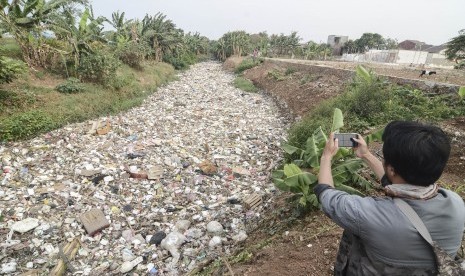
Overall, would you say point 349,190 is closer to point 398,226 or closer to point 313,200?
point 313,200

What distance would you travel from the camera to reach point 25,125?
7.31 meters

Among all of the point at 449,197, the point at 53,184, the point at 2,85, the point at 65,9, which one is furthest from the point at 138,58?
the point at 449,197

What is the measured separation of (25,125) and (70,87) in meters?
2.84

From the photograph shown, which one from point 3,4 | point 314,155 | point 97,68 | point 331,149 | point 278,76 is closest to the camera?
point 331,149

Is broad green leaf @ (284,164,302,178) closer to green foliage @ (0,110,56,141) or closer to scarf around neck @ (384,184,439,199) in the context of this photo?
scarf around neck @ (384,184,439,199)

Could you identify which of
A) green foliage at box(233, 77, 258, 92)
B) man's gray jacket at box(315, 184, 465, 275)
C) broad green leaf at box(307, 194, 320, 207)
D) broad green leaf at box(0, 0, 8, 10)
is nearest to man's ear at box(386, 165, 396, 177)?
man's gray jacket at box(315, 184, 465, 275)

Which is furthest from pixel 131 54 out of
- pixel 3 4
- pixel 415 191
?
pixel 415 191

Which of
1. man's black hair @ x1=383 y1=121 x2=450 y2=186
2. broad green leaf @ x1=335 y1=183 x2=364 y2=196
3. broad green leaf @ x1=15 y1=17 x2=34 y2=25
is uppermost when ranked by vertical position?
broad green leaf @ x1=15 y1=17 x2=34 y2=25

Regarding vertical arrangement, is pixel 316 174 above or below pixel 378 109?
above

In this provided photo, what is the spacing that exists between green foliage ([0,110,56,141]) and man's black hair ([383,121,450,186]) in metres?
8.22

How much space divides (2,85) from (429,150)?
10388 millimetres

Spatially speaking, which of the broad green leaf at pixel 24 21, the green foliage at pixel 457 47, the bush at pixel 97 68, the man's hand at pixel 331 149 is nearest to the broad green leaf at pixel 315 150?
the man's hand at pixel 331 149

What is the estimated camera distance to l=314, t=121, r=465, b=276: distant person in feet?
4.17

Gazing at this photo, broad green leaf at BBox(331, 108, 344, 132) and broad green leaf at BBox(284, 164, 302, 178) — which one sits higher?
broad green leaf at BBox(331, 108, 344, 132)
